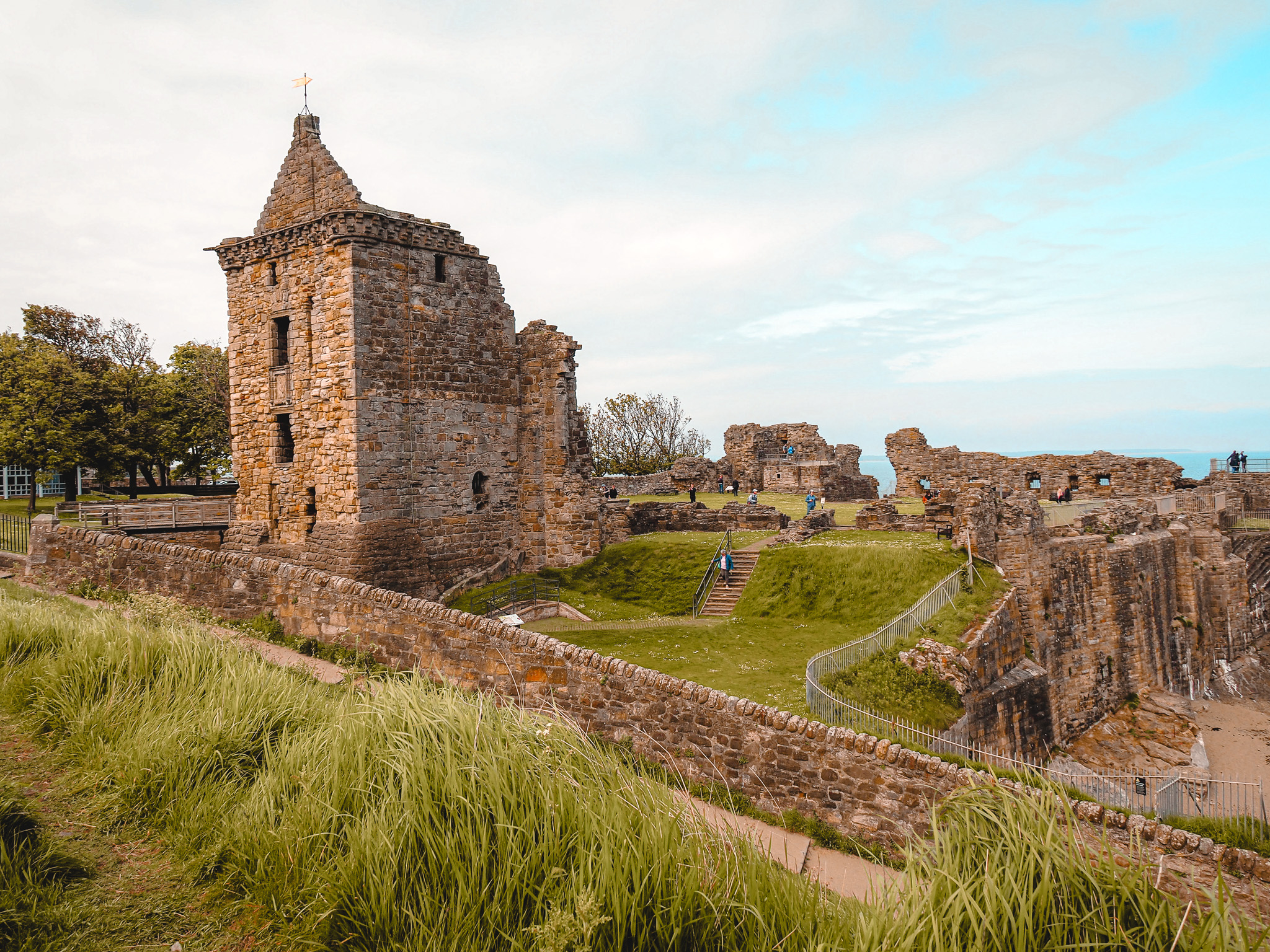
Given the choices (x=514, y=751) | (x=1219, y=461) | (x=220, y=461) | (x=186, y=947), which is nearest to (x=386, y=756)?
(x=514, y=751)

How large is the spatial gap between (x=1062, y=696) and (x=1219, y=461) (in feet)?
91.6

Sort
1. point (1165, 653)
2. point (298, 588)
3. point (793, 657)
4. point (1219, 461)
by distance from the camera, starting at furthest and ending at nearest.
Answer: point (1219, 461)
point (1165, 653)
point (793, 657)
point (298, 588)

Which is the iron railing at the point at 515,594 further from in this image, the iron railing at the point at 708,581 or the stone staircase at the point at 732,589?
the stone staircase at the point at 732,589

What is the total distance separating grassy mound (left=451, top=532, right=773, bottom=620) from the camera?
19047mm

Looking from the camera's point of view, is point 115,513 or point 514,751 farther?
point 115,513

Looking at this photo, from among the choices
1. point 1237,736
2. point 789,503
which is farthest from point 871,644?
point 789,503

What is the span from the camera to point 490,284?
19.8 m

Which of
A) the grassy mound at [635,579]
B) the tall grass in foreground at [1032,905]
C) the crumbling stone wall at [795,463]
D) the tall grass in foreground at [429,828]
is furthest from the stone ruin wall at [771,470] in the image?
the tall grass in foreground at [1032,905]

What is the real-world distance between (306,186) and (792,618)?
1598 cm

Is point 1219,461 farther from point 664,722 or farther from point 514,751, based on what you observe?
point 514,751

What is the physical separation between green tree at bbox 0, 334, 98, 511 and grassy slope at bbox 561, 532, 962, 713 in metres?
23.1

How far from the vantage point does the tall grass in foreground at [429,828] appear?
455 cm

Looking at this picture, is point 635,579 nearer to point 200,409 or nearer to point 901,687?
point 901,687

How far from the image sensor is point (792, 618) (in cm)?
1764
